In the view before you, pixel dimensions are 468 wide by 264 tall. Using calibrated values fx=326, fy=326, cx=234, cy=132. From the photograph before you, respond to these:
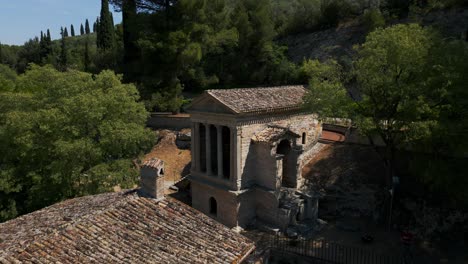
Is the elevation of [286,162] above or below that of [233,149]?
below

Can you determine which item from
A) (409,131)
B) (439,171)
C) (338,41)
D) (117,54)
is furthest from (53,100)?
(338,41)

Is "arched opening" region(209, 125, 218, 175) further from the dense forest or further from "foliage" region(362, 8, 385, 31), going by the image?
"foliage" region(362, 8, 385, 31)

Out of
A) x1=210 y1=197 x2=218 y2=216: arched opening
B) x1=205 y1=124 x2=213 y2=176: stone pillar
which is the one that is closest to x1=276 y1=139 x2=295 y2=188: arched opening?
x1=210 y1=197 x2=218 y2=216: arched opening

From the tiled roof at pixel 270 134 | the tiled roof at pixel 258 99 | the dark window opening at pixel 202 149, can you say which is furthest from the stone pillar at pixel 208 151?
the tiled roof at pixel 270 134

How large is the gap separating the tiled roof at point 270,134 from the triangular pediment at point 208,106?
241 cm

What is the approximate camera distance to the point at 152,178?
1150cm

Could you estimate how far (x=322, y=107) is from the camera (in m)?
19.1

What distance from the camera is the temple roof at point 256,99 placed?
1888 centimetres

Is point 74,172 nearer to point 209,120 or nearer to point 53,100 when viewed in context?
point 53,100

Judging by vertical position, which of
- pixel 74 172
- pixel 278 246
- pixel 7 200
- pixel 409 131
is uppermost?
pixel 409 131

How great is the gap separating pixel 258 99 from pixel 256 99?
173 mm

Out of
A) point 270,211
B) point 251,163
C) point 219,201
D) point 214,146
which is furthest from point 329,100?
point 219,201

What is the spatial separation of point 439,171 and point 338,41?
3516 centimetres

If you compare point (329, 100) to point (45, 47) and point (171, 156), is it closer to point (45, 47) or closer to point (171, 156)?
point (171, 156)
